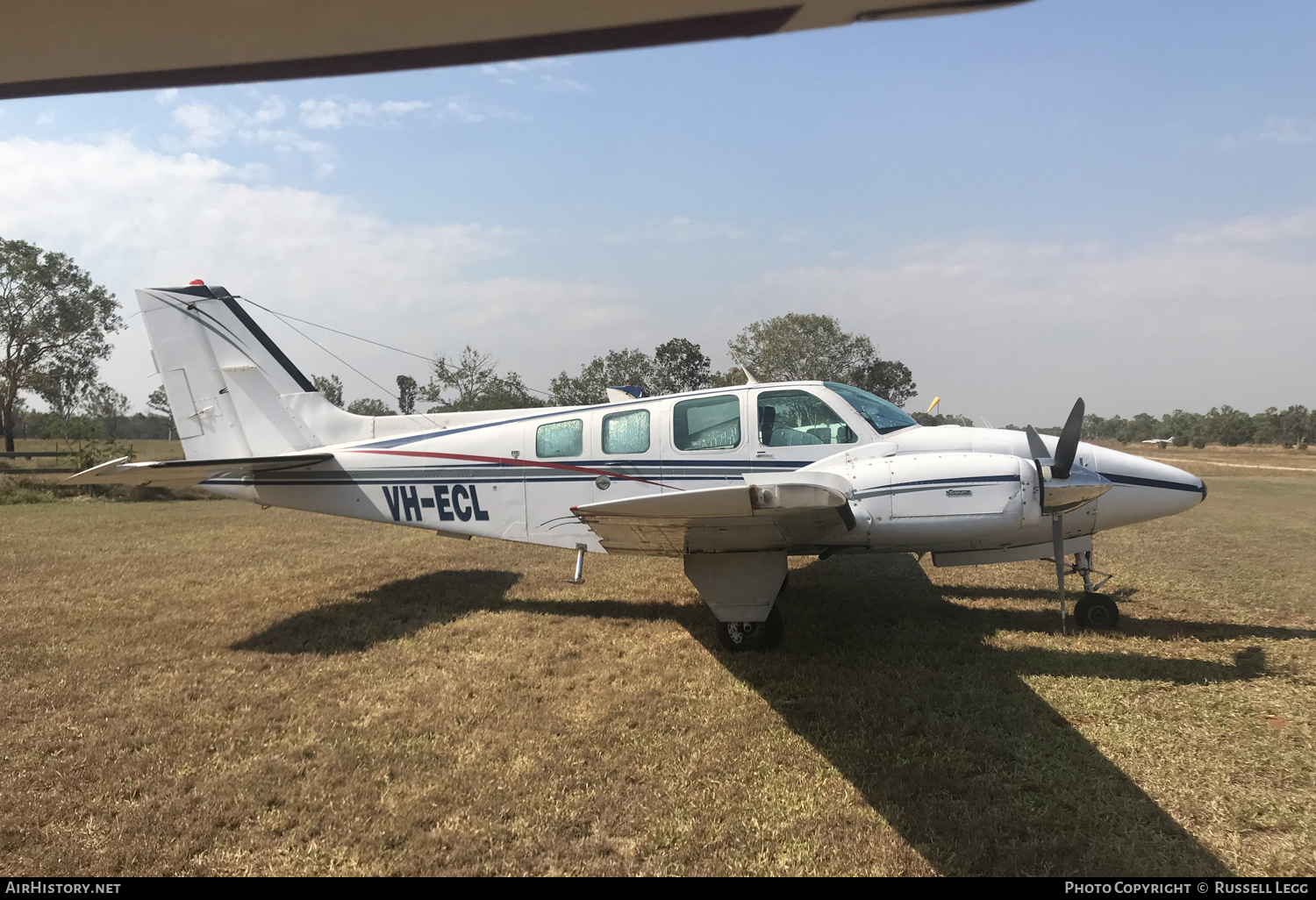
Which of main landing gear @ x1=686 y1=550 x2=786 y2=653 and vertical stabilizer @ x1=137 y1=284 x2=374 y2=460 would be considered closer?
main landing gear @ x1=686 y1=550 x2=786 y2=653

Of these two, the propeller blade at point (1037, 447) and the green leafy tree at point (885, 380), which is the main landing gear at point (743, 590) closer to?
the propeller blade at point (1037, 447)

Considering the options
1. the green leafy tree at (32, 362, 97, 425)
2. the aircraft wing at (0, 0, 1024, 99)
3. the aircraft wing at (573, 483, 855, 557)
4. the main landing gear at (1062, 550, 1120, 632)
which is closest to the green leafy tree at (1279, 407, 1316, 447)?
the main landing gear at (1062, 550, 1120, 632)

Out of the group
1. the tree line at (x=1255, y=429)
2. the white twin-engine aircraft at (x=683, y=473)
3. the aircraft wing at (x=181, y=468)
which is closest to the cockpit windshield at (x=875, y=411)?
the white twin-engine aircraft at (x=683, y=473)

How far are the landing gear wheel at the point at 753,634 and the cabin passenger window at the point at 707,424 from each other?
5.62ft

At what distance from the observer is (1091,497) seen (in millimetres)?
5316

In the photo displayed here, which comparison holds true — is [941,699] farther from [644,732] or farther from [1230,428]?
[1230,428]

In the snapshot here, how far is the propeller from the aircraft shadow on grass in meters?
1.10

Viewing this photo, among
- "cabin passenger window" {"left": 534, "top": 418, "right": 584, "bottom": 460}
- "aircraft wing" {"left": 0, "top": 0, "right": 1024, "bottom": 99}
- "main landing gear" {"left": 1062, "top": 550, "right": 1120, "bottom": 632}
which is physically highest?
"aircraft wing" {"left": 0, "top": 0, "right": 1024, "bottom": 99}

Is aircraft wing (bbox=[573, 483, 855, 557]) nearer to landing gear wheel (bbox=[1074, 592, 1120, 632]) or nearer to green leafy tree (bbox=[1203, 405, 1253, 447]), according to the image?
landing gear wheel (bbox=[1074, 592, 1120, 632])

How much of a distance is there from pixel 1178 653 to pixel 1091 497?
170 cm

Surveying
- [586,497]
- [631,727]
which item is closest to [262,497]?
[586,497]

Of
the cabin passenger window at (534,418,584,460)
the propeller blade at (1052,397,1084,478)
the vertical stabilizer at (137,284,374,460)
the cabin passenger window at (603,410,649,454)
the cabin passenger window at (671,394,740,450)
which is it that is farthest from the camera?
the vertical stabilizer at (137,284,374,460)

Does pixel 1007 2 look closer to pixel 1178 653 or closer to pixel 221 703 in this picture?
pixel 221 703

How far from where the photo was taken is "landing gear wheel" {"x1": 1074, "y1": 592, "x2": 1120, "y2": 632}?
6.20 meters
